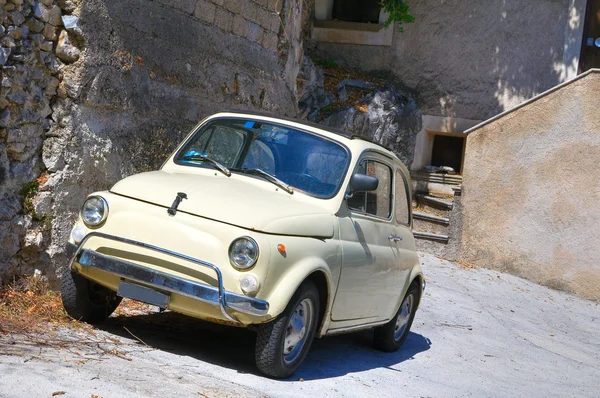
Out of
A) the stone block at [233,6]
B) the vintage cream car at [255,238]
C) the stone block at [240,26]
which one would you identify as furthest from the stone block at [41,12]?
the stone block at [240,26]

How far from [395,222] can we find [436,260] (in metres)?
6.66

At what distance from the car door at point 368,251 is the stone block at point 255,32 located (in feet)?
10.3

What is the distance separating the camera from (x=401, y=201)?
8.14m

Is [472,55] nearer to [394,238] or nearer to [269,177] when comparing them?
[394,238]

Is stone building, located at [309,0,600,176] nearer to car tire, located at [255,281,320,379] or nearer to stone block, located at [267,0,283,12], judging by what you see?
stone block, located at [267,0,283,12]

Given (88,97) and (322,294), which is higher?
(88,97)

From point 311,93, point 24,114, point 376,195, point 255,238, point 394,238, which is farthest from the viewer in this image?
point 311,93

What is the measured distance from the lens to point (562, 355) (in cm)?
993

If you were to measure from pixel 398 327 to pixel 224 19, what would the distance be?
12.7 feet

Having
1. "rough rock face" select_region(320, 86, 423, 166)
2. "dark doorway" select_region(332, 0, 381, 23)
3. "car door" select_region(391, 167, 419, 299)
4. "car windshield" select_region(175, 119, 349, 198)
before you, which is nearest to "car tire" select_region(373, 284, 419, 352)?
"car door" select_region(391, 167, 419, 299)

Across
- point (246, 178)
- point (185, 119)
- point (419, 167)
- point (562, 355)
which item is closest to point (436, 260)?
point (419, 167)

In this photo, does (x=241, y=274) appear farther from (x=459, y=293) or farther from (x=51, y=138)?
(x=459, y=293)

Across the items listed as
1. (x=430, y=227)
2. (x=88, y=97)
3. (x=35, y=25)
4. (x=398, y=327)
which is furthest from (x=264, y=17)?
(x=430, y=227)

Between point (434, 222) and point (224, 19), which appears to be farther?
point (434, 222)
